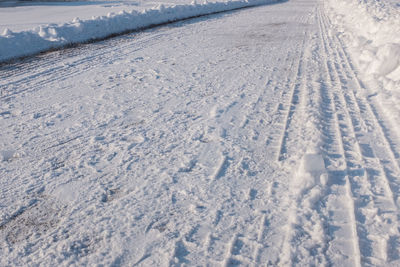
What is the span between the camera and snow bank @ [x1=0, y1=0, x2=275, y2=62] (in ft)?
28.2

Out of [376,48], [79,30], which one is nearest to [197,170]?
[376,48]

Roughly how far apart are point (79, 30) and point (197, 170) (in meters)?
8.88

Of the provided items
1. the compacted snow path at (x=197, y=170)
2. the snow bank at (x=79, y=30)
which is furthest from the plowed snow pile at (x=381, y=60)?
the snow bank at (x=79, y=30)

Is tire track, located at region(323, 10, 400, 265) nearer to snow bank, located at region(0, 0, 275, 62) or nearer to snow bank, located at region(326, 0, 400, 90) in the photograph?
snow bank, located at region(326, 0, 400, 90)

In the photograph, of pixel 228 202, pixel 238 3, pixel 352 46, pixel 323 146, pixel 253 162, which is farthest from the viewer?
pixel 238 3

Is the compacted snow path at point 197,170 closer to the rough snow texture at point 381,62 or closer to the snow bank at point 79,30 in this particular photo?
the rough snow texture at point 381,62

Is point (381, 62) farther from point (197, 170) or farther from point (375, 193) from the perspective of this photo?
point (197, 170)

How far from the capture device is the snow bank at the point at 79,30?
8.61 metres

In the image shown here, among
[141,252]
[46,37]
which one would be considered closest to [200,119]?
[141,252]

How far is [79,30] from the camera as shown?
10.6m

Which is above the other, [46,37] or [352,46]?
[46,37]

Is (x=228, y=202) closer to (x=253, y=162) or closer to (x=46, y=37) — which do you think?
(x=253, y=162)

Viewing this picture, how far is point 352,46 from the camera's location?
8.92m

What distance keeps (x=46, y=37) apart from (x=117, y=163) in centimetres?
759
